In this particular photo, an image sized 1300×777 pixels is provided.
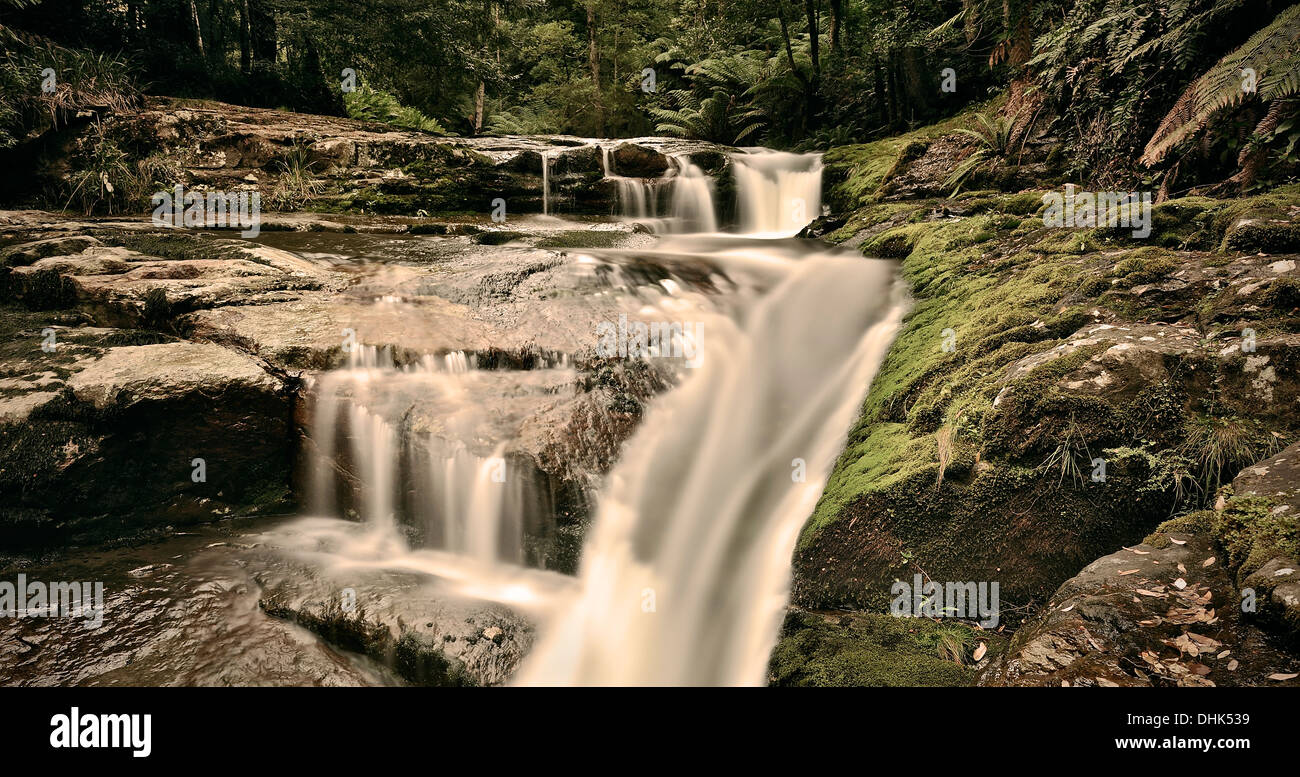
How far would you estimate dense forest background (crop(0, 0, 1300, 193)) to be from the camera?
5082 millimetres

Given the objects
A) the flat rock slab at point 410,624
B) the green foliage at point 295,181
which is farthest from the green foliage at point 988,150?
the green foliage at point 295,181

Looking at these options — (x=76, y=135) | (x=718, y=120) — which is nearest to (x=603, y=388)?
(x=76, y=135)

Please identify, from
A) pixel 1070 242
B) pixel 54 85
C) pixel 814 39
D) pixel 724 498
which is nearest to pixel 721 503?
pixel 724 498

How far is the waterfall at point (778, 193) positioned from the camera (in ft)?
32.3

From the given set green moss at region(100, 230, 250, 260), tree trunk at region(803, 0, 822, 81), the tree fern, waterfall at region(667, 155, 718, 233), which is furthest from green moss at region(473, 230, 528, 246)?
tree trunk at region(803, 0, 822, 81)

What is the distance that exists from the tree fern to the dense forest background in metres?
0.01

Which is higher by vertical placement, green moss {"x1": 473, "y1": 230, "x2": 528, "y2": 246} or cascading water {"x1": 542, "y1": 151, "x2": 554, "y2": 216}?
cascading water {"x1": 542, "y1": 151, "x2": 554, "y2": 216}

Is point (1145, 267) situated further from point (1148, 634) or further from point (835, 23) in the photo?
point (835, 23)

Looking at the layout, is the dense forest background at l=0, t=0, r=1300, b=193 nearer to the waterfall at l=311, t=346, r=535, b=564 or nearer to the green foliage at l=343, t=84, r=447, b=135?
the green foliage at l=343, t=84, r=447, b=135

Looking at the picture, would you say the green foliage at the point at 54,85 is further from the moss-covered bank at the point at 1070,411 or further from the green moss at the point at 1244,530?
the green moss at the point at 1244,530

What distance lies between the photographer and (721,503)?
437cm

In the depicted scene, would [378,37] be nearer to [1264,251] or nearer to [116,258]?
[116,258]

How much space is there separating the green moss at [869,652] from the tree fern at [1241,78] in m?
4.57

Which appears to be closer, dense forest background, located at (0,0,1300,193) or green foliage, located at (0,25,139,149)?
dense forest background, located at (0,0,1300,193)
